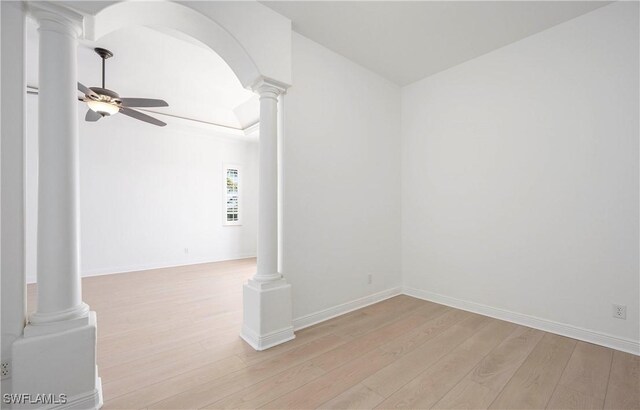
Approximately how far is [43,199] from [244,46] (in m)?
1.75

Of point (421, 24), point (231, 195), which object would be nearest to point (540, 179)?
point (421, 24)

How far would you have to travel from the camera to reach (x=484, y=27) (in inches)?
104

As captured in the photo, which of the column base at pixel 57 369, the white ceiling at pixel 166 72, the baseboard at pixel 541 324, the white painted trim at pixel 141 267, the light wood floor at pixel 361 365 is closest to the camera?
the column base at pixel 57 369

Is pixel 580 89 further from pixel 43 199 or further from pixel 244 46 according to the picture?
pixel 43 199

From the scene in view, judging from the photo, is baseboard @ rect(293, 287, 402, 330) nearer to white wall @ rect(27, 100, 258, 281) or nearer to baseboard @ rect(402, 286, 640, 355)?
baseboard @ rect(402, 286, 640, 355)

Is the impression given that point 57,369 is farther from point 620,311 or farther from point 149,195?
point 149,195

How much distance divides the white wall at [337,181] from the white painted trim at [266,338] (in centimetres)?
24

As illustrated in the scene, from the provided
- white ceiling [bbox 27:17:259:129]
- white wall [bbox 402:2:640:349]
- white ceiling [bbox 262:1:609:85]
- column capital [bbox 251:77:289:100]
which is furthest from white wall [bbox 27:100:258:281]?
white wall [bbox 402:2:640:349]

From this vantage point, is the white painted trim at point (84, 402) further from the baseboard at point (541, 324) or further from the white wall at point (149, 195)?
the white wall at point (149, 195)

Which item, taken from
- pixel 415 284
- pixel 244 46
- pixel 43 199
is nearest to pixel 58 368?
pixel 43 199

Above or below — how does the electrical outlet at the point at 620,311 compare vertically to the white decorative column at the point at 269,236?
A: below

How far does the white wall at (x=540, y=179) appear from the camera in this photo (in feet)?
7.52

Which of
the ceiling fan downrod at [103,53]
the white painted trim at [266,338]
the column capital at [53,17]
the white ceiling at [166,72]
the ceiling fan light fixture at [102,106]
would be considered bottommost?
the white painted trim at [266,338]

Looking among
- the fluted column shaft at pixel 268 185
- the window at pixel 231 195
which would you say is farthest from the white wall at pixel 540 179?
the window at pixel 231 195
